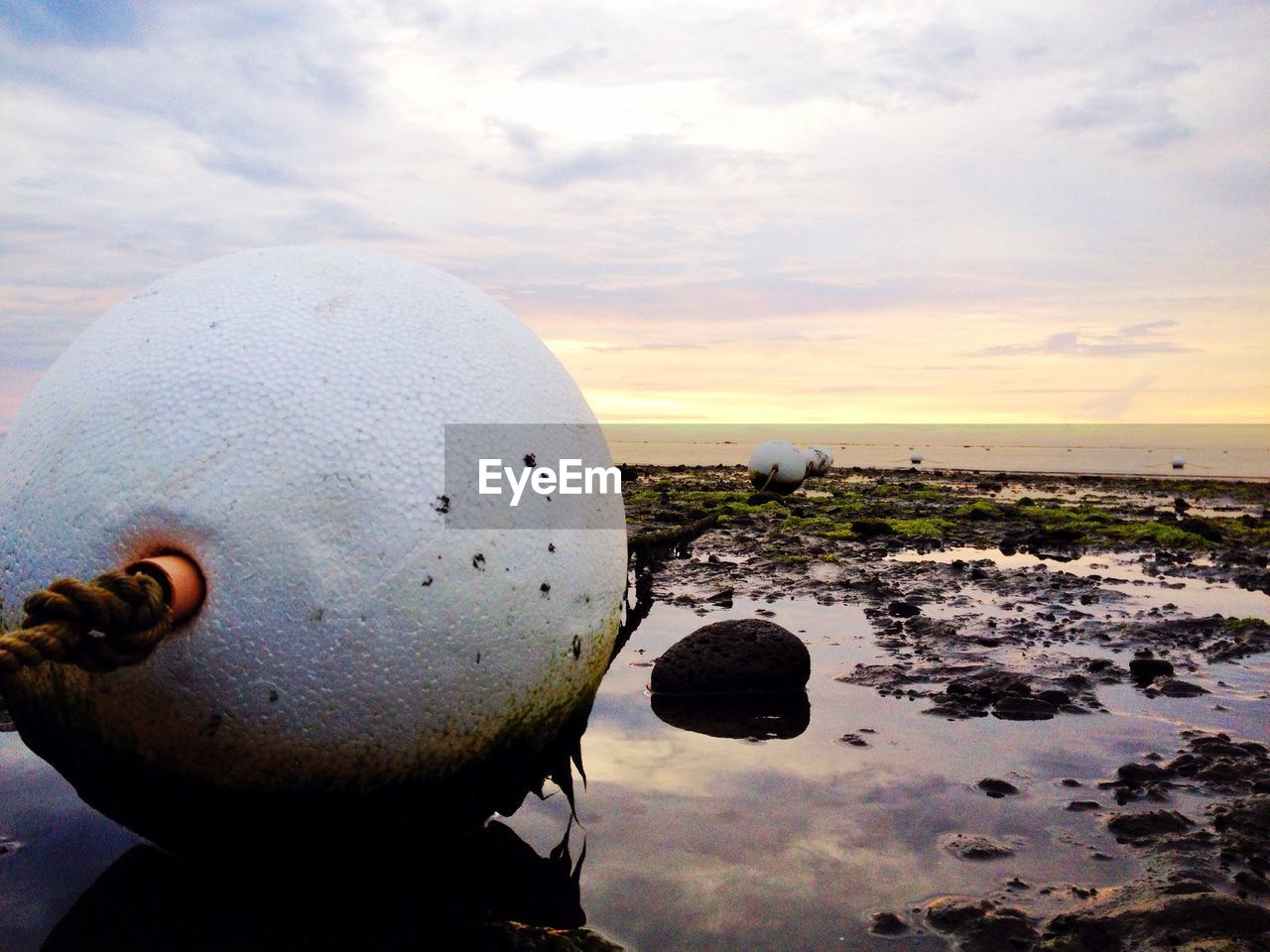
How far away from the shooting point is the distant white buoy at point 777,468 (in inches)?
822

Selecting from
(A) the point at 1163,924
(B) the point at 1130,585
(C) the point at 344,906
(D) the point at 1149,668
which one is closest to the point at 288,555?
(C) the point at 344,906

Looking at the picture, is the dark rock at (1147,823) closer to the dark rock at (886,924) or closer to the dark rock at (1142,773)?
the dark rock at (1142,773)

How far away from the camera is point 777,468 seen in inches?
819

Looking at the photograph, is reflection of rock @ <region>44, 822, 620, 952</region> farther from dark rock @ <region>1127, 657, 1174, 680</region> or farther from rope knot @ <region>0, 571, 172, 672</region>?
dark rock @ <region>1127, 657, 1174, 680</region>

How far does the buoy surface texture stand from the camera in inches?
109

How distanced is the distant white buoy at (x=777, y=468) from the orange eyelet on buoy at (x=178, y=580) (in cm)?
1859

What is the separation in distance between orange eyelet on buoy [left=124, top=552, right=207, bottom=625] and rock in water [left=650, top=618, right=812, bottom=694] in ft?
11.5

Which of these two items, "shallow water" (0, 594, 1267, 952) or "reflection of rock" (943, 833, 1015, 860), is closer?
"shallow water" (0, 594, 1267, 952)

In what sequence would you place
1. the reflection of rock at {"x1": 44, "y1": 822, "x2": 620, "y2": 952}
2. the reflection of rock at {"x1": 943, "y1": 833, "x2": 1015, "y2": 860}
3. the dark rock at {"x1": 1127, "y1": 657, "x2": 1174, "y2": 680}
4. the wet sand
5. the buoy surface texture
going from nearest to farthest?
the buoy surface texture
the reflection of rock at {"x1": 44, "y1": 822, "x2": 620, "y2": 952}
the wet sand
the reflection of rock at {"x1": 943, "y1": 833, "x2": 1015, "y2": 860}
the dark rock at {"x1": 1127, "y1": 657, "x2": 1174, "y2": 680}

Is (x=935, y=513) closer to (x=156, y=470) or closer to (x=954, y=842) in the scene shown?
(x=954, y=842)

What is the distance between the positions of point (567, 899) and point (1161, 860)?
2.23 meters

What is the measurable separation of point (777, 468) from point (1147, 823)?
1712 cm

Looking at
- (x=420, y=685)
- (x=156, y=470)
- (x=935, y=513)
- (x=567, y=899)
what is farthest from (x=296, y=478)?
(x=935, y=513)

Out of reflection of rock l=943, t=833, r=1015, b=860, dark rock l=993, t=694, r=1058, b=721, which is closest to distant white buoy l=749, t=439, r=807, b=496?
dark rock l=993, t=694, r=1058, b=721
